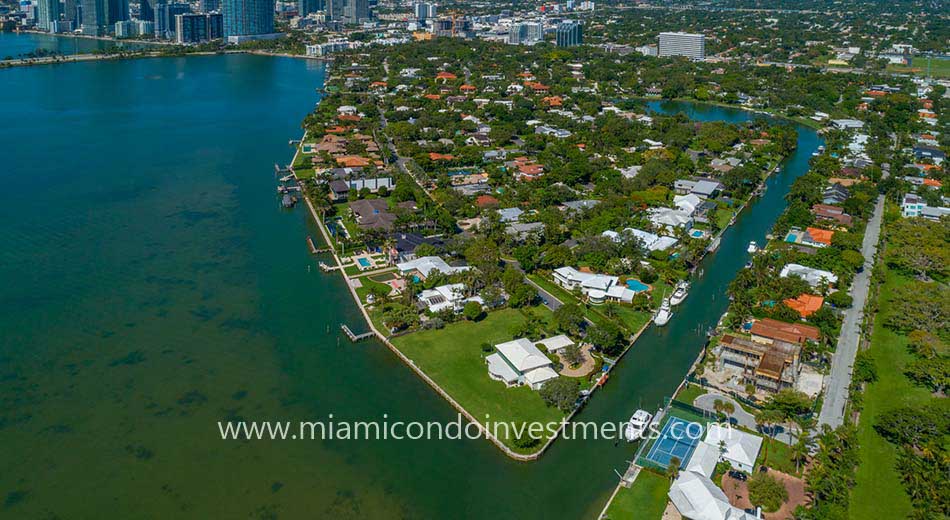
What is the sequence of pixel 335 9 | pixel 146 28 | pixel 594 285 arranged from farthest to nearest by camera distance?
1. pixel 335 9
2. pixel 146 28
3. pixel 594 285

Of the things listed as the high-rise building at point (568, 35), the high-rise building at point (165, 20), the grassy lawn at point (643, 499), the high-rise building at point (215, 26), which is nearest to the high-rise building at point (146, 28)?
the high-rise building at point (165, 20)

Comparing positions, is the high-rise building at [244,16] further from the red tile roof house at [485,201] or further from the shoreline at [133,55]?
the red tile roof house at [485,201]

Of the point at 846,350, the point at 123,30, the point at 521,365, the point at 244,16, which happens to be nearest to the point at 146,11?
the point at 123,30

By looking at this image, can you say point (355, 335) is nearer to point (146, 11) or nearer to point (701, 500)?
point (701, 500)

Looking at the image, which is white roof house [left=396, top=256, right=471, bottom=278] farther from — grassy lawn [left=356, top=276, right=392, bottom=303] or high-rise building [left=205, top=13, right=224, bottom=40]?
high-rise building [left=205, top=13, right=224, bottom=40]

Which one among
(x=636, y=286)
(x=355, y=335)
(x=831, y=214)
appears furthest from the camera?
(x=831, y=214)
